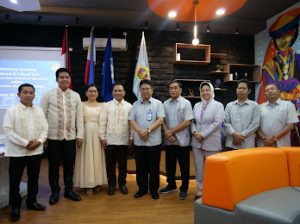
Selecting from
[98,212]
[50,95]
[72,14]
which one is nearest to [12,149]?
[50,95]

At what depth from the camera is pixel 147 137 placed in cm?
345

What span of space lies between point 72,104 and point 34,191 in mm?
1095

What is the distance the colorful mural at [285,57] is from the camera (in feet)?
16.5

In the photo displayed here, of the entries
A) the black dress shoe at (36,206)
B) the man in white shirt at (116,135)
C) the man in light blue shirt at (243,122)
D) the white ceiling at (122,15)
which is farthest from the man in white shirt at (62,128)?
the white ceiling at (122,15)

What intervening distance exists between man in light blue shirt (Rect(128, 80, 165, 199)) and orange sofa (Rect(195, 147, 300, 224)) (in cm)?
138

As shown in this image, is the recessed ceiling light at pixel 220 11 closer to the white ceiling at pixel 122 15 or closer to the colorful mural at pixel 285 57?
the white ceiling at pixel 122 15

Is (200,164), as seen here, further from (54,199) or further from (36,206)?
(36,206)

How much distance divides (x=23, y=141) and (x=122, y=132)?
49.6 inches

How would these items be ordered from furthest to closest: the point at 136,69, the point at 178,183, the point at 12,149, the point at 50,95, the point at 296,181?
the point at 136,69 → the point at 178,183 → the point at 50,95 → the point at 12,149 → the point at 296,181

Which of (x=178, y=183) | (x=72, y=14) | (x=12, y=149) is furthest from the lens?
(x=72, y=14)

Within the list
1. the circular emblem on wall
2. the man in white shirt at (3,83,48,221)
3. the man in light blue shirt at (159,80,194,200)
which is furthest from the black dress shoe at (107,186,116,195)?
the circular emblem on wall

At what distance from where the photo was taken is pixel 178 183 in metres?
4.25

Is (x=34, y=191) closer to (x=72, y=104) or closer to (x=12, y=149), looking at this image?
(x=12, y=149)

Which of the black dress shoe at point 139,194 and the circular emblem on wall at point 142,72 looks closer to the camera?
the black dress shoe at point 139,194
